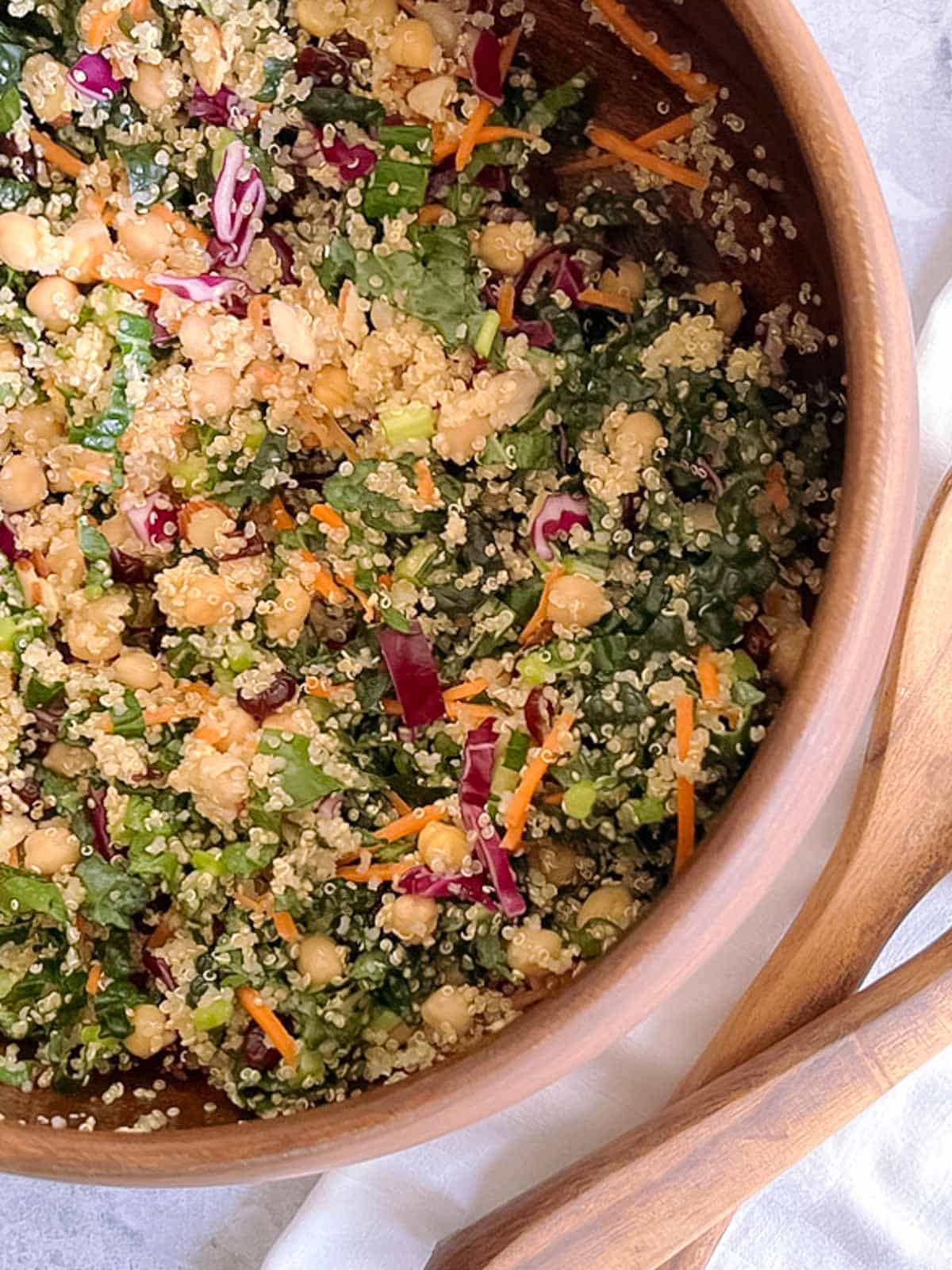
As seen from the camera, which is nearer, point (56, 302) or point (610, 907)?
point (610, 907)

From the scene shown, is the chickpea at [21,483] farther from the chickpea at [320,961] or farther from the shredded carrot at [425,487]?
the chickpea at [320,961]

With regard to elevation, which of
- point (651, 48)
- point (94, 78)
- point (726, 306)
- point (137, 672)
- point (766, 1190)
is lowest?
point (766, 1190)

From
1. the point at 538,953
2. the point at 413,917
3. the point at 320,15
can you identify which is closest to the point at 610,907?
the point at 538,953

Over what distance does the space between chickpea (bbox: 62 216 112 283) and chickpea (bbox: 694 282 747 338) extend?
1.83 feet

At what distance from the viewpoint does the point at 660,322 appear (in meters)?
1.23

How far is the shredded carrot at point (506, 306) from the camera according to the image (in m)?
1.26

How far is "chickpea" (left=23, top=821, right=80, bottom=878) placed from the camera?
4.10 ft

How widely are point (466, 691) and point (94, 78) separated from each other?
666 mm

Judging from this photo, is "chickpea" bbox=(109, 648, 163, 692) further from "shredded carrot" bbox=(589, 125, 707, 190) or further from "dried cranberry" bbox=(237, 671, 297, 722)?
"shredded carrot" bbox=(589, 125, 707, 190)

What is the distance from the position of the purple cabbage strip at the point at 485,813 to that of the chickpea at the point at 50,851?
37 centimetres

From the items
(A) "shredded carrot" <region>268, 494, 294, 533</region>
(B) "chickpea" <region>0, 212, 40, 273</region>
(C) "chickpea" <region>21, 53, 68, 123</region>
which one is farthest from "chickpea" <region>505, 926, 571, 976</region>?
(C) "chickpea" <region>21, 53, 68, 123</region>

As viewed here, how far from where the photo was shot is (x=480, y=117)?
4.09ft

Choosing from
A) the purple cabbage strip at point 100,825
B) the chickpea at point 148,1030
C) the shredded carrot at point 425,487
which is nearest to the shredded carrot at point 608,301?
the shredded carrot at point 425,487

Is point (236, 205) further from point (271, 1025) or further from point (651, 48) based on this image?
point (271, 1025)
